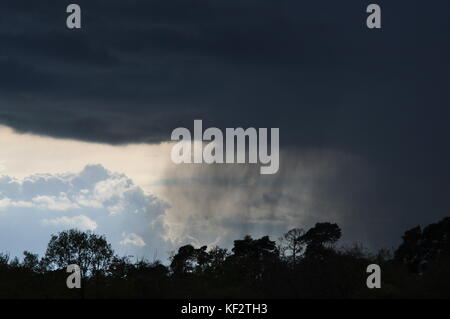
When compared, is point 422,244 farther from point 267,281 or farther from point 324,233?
point 267,281

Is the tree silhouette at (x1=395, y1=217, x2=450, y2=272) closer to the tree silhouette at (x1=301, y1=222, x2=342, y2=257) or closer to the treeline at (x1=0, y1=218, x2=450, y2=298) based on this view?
the tree silhouette at (x1=301, y1=222, x2=342, y2=257)

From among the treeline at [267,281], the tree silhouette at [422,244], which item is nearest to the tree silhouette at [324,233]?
the tree silhouette at [422,244]

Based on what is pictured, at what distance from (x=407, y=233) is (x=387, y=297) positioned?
76847 mm

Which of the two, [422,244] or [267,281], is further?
[422,244]

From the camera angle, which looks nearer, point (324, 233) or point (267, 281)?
point (267, 281)

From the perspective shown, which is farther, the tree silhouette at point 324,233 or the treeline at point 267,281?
the tree silhouette at point 324,233

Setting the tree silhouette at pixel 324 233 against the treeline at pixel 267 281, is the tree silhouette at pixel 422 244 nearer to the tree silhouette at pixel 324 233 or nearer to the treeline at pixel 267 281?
the tree silhouette at pixel 324 233

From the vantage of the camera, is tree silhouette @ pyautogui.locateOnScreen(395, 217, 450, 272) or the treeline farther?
tree silhouette @ pyautogui.locateOnScreen(395, 217, 450, 272)

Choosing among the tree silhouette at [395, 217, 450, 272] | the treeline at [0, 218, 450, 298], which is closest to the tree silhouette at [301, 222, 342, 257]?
the tree silhouette at [395, 217, 450, 272]

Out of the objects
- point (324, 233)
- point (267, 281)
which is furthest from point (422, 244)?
point (267, 281)

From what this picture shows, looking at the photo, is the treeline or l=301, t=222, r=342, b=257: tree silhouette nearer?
the treeline

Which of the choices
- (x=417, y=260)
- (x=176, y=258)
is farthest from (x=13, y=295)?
(x=417, y=260)
